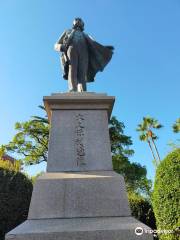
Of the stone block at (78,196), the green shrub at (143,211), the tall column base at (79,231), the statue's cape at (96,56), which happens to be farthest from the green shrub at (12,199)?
the green shrub at (143,211)

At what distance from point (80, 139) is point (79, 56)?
214 centimetres

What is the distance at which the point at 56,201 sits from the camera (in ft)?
14.3

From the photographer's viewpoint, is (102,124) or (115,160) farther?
(115,160)

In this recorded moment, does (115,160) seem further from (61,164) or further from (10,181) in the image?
(61,164)

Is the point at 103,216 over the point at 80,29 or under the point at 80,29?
under

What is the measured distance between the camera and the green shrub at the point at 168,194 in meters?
7.92

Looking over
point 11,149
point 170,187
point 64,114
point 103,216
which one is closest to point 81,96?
point 64,114

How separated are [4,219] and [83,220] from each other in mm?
4825

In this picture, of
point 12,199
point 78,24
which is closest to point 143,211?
point 12,199

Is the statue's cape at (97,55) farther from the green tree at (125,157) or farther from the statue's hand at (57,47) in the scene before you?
the green tree at (125,157)

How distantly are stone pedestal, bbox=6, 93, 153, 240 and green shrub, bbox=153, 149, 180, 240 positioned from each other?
358 centimetres

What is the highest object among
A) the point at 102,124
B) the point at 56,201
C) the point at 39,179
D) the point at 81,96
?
the point at 81,96

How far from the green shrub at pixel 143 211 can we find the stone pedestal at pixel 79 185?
6933 millimetres

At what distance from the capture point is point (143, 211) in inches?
455
